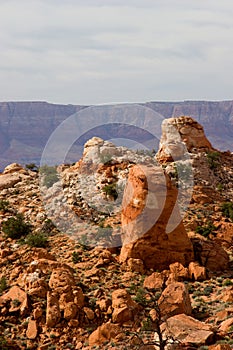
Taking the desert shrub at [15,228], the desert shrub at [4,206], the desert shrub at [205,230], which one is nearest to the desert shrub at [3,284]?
the desert shrub at [15,228]

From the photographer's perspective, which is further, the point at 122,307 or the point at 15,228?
the point at 15,228

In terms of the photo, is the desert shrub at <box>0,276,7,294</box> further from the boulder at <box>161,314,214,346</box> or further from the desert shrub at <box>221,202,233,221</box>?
the desert shrub at <box>221,202,233,221</box>

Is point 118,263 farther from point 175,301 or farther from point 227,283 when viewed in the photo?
point 175,301

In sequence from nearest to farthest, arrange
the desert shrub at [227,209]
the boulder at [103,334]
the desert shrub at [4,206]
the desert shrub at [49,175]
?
the boulder at [103,334] < the desert shrub at [227,209] < the desert shrub at [4,206] < the desert shrub at [49,175]

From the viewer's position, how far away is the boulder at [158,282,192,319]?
21328 millimetres

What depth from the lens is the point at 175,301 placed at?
21609mm

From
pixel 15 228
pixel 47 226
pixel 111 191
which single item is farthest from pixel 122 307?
pixel 111 191

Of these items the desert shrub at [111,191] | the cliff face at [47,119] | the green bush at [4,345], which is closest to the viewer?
the green bush at [4,345]

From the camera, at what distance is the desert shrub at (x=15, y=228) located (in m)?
32.1

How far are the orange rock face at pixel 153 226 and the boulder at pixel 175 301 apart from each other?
4.75 m

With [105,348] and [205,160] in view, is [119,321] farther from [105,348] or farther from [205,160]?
[205,160]

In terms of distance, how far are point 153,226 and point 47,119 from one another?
161m

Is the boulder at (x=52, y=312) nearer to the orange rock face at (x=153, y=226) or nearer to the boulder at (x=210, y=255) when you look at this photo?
the orange rock face at (x=153, y=226)

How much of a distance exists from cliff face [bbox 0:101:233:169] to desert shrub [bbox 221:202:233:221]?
13668cm
